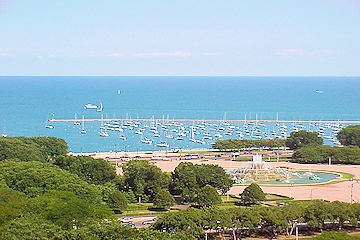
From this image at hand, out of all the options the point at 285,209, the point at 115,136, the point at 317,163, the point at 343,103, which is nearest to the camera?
the point at 285,209

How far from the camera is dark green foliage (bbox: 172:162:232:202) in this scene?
44.0m

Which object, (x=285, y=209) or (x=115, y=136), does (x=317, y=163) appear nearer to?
(x=285, y=209)

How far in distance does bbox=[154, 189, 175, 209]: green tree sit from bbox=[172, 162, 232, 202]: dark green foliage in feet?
7.90

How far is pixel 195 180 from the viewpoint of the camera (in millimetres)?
44656

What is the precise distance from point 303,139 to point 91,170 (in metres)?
30.4

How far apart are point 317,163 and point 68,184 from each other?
30663mm

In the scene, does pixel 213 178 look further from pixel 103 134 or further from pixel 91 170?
pixel 103 134

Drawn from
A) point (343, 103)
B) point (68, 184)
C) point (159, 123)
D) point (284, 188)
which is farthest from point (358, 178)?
point (343, 103)

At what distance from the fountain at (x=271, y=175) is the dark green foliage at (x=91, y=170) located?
11.0 meters

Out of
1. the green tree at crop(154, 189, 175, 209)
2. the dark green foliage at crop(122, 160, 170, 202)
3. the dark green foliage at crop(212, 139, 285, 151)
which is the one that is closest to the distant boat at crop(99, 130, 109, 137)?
the dark green foliage at crop(212, 139, 285, 151)

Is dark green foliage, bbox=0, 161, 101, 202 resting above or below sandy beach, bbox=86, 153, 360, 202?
above

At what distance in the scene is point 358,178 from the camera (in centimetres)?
5375

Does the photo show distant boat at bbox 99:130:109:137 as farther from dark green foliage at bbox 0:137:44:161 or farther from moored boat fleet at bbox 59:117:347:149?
dark green foliage at bbox 0:137:44:161

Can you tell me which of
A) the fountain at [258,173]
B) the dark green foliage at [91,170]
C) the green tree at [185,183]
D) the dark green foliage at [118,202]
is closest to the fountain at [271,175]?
the fountain at [258,173]
